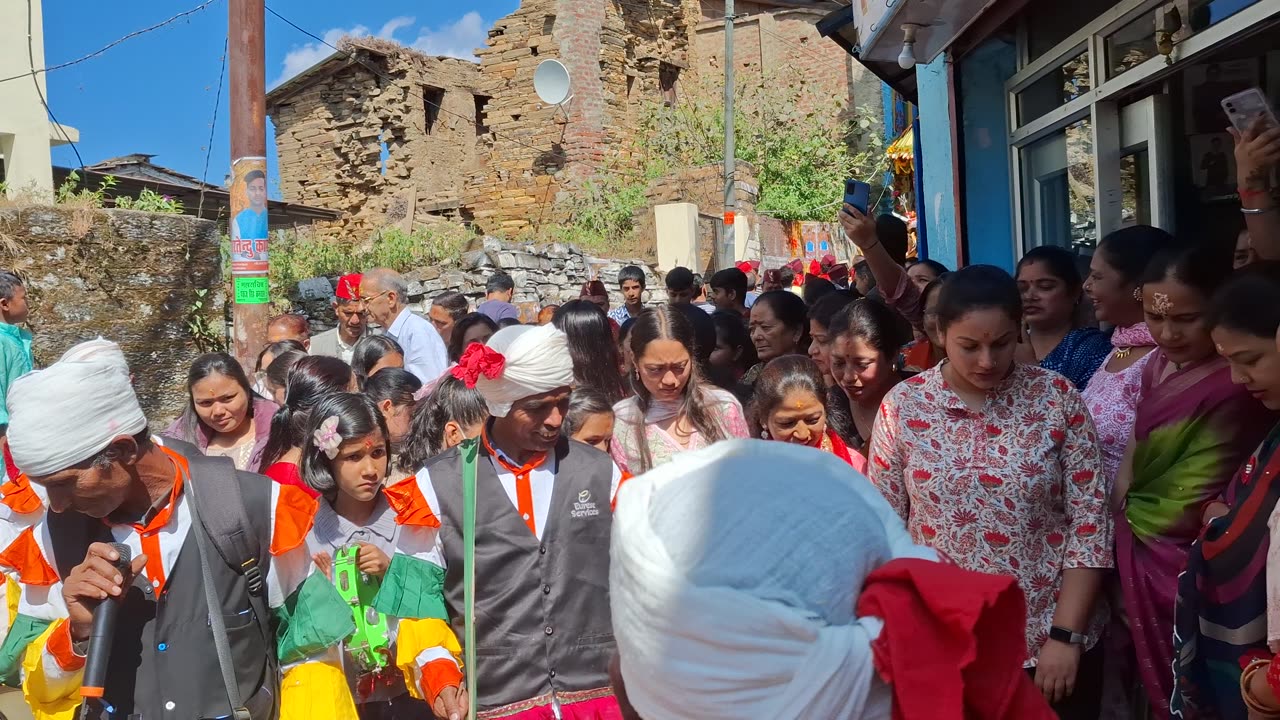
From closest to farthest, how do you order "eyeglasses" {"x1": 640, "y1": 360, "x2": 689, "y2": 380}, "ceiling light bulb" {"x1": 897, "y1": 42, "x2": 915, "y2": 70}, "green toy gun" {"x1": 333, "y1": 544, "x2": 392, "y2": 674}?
"green toy gun" {"x1": 333, "y1": 544, "x2": 392, "y2": 674}
"eyeglasses" {"x1": 640, "y1": 360, "x2": 689, "y2": 380}
"ceiling light bulb" {"x1": 897, "y1": 42, "x2": 915, "y2": 70}

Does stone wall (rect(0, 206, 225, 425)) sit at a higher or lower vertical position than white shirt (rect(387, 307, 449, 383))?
higher

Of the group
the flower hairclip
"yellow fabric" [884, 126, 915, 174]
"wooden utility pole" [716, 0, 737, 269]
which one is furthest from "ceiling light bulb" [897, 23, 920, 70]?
"wooden utility pole" [716, 0, 737, 269]

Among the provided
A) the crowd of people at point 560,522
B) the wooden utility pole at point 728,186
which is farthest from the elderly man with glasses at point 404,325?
the wooden utility pole at point 728,186

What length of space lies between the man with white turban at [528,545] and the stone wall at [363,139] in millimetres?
17754

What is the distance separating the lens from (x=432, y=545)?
2.62 meters

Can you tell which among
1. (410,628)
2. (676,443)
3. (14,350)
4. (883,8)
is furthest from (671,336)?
(14,350)

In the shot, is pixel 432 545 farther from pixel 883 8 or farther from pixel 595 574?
pixel 883 8

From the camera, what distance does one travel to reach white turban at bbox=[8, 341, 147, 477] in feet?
7.38

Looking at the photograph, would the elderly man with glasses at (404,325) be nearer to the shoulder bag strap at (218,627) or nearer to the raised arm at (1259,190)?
the shoulder bag strap at (218,627)

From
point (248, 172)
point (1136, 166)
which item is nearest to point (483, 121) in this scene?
point (248, 172)

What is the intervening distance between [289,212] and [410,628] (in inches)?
438

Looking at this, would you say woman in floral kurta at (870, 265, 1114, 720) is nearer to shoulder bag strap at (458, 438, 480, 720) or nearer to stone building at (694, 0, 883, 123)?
shoulder bag strap at (458, 438, 480, 720)

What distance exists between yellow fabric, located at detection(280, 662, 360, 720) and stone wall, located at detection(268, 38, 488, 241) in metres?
17.9

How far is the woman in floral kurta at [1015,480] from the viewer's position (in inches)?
99.6
